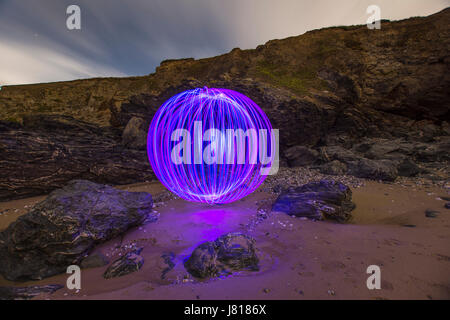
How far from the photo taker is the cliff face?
331 inches

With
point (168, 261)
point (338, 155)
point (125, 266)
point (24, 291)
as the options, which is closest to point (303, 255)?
point (168, 261)

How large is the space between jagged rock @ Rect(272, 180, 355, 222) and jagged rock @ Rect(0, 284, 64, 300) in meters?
3.59

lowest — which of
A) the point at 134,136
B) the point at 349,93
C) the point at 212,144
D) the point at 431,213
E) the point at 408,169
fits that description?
the point at 431,213

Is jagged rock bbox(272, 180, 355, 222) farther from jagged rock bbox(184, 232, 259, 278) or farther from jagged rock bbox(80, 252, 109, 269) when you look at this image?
jagged rock bbox(80, 252, 109, 269)

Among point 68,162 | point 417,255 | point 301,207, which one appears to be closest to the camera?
point 417,255

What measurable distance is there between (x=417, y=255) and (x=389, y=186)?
3.77 metres

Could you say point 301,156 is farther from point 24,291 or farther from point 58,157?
point 58,157

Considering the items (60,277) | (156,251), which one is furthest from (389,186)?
(60,277)

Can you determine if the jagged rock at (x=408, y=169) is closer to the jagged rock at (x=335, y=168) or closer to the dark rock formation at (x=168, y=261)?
the jagged rock at (x=335, y=168)

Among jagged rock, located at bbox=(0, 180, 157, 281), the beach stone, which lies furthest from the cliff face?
jagged rock, located at bbox=(0, 180, 157, 281)

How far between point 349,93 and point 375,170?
21.0ft

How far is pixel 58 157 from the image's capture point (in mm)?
6426
